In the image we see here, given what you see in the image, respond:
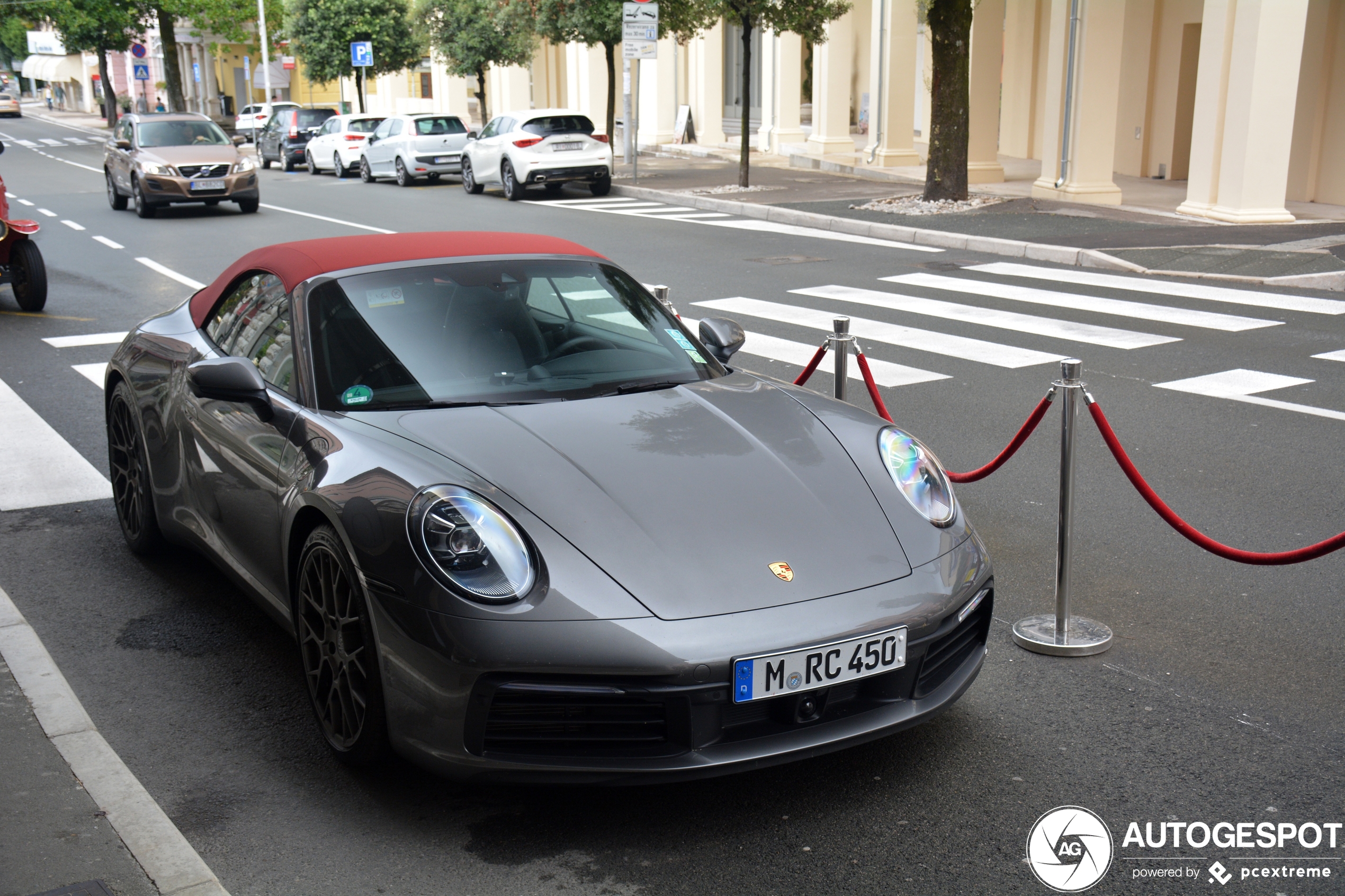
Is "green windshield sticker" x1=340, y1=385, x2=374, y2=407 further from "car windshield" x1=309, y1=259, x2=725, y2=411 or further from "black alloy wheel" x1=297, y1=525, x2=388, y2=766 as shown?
"black alloy wheel" x1=297, y1=525, x2=388, y2=766

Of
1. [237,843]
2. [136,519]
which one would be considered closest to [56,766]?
[237,843]

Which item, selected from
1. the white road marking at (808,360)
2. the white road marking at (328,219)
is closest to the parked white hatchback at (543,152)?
the white road marking at (328,219)

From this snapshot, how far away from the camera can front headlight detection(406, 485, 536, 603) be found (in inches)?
127

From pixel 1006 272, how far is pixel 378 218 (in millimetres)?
10878

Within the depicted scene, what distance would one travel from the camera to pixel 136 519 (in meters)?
5.55

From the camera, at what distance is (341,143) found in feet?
106

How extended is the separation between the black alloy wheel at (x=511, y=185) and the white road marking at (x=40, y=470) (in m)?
16.6

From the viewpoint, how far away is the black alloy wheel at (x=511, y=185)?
79.9ft

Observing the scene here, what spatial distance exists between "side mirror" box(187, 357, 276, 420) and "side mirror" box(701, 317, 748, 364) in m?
1.63

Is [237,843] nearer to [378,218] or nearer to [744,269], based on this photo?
[744,269]

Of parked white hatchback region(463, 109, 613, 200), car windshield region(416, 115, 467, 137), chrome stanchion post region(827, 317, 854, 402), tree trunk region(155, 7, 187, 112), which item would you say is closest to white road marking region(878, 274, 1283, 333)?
chrome stanchion post region(827, 317, 854, 402)

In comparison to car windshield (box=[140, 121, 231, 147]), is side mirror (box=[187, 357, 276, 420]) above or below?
below

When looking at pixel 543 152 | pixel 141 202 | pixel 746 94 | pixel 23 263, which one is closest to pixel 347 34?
pixel 543 152

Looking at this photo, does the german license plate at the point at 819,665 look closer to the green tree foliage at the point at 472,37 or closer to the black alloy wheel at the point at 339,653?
the black alloy wheel at the point at 339,653
